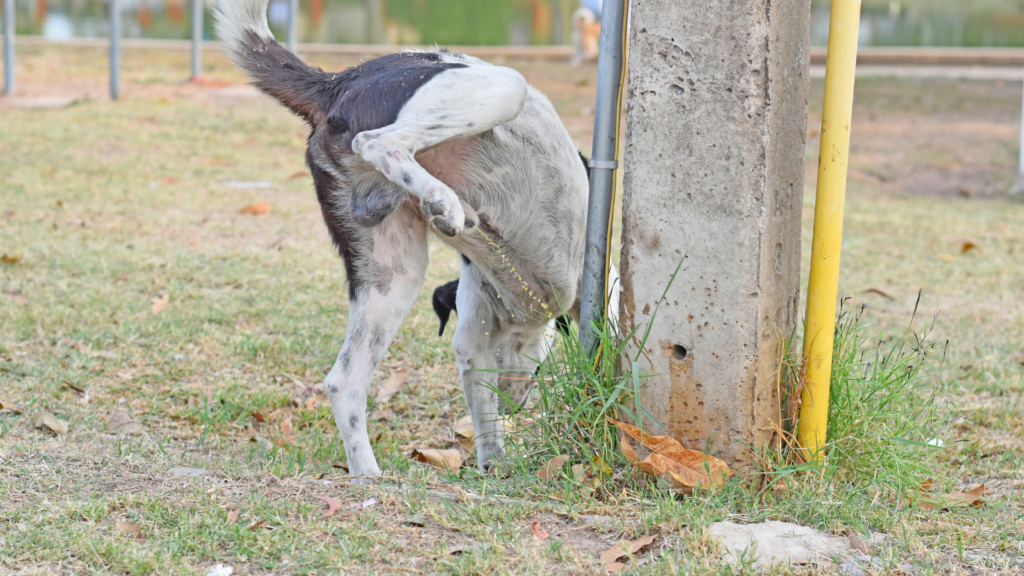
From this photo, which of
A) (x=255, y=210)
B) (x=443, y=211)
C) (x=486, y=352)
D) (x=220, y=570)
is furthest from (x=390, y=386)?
(x=255, y=210)

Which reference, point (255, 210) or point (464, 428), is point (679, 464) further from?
point (255, 210)

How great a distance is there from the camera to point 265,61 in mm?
3566

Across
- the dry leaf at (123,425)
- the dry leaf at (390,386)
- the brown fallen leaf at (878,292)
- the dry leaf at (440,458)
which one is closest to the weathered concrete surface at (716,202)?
the dry leaf at (440,458)

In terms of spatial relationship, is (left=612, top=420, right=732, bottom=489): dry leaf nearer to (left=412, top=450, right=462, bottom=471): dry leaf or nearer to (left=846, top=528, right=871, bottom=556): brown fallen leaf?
(left=846, top=528, right=871, bottom=556): brown fallen leaf

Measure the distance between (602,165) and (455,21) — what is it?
28.1 meters

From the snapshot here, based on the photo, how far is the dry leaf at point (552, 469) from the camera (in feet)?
9.96

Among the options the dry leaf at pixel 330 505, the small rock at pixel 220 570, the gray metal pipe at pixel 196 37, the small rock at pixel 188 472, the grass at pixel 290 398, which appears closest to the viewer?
the small rock at pixel 220 570

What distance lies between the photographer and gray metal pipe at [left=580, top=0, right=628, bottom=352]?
3.24 metres

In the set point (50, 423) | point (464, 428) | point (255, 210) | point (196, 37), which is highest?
point (196, 37)

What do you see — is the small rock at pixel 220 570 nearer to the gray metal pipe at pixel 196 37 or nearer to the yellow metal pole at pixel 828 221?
the yellow metal pole at pixel 828 221

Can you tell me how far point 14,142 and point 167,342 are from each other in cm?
633

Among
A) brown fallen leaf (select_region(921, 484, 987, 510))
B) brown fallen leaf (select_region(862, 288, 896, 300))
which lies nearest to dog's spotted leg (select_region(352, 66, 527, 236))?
brown fallen leaf (select_region(921, 484, 987, 510))

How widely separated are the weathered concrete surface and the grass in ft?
0.71

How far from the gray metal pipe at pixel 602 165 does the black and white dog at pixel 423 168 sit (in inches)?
6.1
